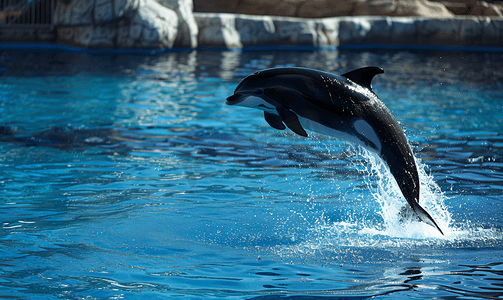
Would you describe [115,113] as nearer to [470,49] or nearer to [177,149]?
[177,149]

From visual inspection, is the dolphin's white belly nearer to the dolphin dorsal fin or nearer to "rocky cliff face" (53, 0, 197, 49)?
the dolphin dorsal fin

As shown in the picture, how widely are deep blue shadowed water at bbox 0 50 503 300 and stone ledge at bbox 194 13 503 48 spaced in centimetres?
847

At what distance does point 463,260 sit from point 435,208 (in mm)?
1160

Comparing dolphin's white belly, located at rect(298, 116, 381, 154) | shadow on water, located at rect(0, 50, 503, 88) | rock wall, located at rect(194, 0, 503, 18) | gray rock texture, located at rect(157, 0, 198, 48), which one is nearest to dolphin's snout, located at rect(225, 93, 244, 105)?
dolphin's white belly, located at rect(298, 116, 381, 154)

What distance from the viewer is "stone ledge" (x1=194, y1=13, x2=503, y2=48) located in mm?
18812

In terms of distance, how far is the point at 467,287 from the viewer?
353 cm

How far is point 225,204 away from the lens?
17.2ft

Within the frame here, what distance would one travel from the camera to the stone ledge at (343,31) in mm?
18812

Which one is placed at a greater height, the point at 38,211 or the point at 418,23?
the point at 418,23

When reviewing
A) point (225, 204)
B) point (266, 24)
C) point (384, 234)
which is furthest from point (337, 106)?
point (266, 24)

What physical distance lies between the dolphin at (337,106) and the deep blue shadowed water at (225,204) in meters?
0.66

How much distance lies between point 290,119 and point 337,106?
1.12 feet

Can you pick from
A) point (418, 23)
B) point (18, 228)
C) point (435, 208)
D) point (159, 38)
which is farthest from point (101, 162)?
point (418, 23)

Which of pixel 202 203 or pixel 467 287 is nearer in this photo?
pixel 467 287
